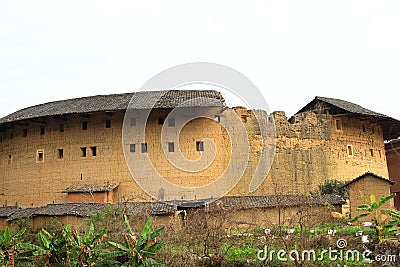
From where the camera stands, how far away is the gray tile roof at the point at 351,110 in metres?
25.3

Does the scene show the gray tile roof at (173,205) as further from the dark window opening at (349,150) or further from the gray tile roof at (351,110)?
the gray tile roof at (351,110)

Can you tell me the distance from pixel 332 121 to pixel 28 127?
15198mm

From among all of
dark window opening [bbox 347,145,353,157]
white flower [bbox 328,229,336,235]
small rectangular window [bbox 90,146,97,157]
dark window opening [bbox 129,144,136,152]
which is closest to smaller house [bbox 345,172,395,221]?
white flower [bbox 328,229,336,235]

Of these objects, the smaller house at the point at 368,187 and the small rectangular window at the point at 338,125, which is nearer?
the smaller house at the point at 368,187

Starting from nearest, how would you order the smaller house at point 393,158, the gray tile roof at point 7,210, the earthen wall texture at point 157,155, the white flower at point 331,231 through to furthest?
1. the white flower at point 331,231
2. the gray tile roof at point 7,210
3. the earthen wall texture at point 157,155
4. the smaller house at point 393,158

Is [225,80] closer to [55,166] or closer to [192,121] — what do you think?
[192,121]

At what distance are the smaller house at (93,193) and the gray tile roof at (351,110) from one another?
11.5m

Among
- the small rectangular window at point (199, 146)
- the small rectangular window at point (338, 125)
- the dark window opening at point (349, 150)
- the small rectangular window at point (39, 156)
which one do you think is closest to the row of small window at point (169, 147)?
the small rectangular window at point (199, 146)

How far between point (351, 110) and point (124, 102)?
11.1 meters

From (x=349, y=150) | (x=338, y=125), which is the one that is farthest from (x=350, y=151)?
(x=338, y=125)

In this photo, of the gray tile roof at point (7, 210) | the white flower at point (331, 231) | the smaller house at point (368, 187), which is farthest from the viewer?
the gray tile roof at point (7, 210)

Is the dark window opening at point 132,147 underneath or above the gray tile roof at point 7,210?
above

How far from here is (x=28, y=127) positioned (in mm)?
25000

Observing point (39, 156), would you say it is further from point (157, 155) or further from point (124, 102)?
point (157, 155)
